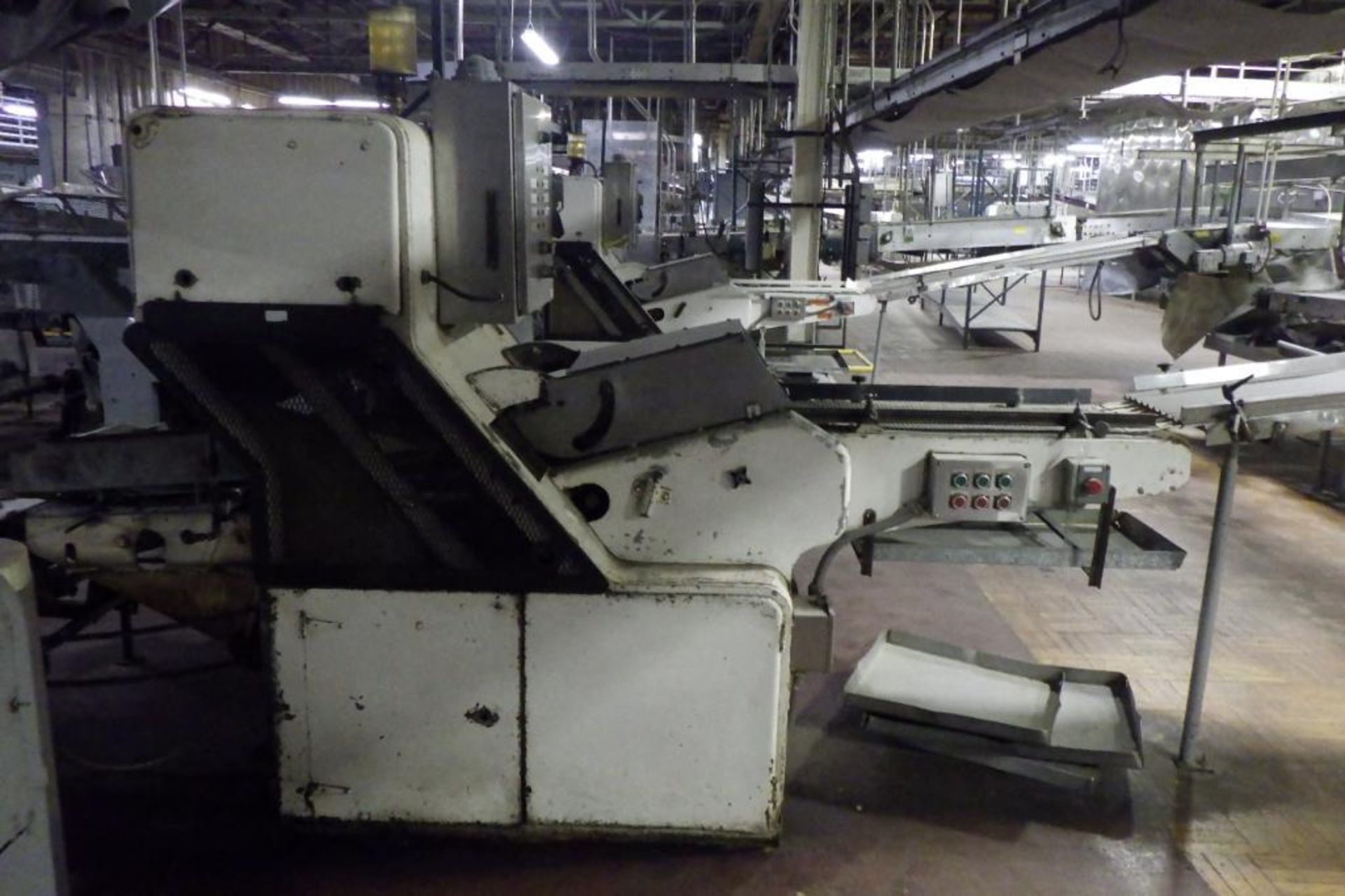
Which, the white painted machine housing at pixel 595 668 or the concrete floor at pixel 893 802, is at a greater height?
the white painted machine housing at pixel 595 668

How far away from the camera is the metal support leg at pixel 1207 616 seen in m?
2.52

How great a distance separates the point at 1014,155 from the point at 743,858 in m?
13.5

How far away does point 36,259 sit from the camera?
3734 mm

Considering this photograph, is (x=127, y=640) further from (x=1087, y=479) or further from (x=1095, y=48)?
(x=1095, y=48)

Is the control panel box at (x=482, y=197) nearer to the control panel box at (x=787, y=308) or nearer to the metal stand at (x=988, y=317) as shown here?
the control panel box at (x=787, y=308)

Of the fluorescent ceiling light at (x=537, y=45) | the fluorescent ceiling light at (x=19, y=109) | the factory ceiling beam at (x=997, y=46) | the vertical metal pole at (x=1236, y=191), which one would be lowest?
the vertical metal pole at (x=1236, y=191)

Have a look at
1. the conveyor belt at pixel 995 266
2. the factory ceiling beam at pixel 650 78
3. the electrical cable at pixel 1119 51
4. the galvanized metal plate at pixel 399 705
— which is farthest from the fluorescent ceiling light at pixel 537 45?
the galvanized metal plate at pixel 399 705

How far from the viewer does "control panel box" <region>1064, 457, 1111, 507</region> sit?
7.47 ft

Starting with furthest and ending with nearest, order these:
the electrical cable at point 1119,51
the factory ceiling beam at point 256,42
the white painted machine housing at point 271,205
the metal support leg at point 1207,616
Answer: the factory ceiling beam at point 256,42
the metal support leg at point 1207,616
the electrical cable at point 1119,51
the white painted machine housing at point 271,205

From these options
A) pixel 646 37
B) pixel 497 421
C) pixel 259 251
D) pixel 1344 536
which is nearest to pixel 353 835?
pixel 497 421

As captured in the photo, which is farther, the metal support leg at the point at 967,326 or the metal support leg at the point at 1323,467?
the metal support leg at the point at 967,326

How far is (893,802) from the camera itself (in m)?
2.51

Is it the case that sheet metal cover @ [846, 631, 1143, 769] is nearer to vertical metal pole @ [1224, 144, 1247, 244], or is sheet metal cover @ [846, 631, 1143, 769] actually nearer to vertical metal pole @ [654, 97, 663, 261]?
vertical metal pole @ [1224, 144, 1247, 244]

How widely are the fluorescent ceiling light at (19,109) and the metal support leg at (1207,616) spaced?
1230 centimetres
